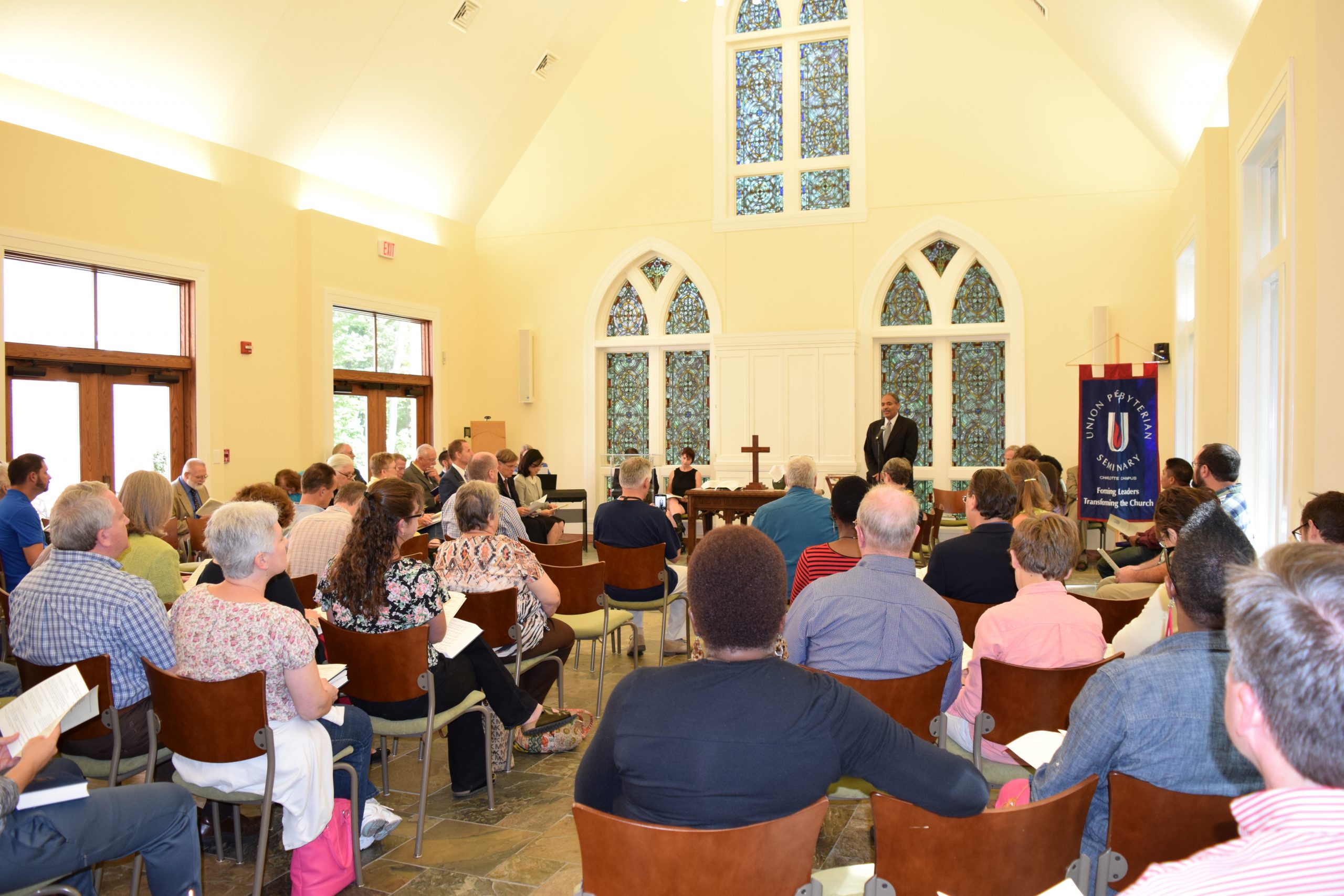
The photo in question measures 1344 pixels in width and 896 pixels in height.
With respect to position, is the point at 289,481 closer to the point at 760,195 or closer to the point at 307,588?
the point at 307,588

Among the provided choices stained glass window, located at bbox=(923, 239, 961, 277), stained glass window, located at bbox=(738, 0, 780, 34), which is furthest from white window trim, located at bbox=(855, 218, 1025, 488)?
stained glass window, located at bbox=(738, 0, 780, 34)

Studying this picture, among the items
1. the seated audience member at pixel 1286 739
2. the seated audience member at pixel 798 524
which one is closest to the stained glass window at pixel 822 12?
the seated audience member at pixel 798 524

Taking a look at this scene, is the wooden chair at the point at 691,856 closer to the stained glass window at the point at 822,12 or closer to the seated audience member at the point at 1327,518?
the seated audience member at the point at 1327,518

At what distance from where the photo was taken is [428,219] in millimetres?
11000

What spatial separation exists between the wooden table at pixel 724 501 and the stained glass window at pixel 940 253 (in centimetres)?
350

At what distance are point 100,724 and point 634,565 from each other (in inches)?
107

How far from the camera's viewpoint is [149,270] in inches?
298

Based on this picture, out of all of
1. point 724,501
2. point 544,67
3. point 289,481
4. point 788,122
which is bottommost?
point 724,501

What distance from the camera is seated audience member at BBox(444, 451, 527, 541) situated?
17.8 ft

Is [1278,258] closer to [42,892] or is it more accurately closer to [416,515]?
[416,515]

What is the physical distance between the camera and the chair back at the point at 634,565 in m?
5.03

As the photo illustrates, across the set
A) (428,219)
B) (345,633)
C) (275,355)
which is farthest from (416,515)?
(428,219)

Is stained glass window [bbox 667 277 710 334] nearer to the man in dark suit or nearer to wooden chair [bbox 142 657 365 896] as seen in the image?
the man in dark suit

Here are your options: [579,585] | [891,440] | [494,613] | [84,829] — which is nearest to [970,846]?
[84,829]
